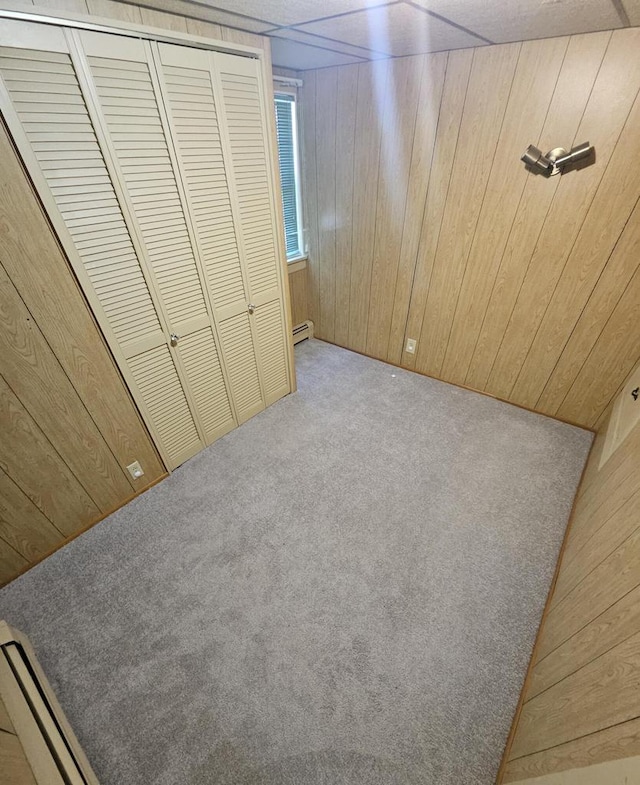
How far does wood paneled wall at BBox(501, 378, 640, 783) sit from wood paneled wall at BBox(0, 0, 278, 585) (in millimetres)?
2200

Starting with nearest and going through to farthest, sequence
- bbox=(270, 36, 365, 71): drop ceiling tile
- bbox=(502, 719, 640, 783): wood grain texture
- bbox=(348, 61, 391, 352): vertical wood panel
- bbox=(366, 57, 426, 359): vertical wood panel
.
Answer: bbox=(502, 719, 640, 783): wood grain texture
bbox=(270, 36, 365, 71): drop ceiling tile
bbox=(366, 57, 426, 359): vertical wood panel
bbox=(348, 61, 391, 352): vertical wood panel

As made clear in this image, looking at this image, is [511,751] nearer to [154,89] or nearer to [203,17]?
[154,89]

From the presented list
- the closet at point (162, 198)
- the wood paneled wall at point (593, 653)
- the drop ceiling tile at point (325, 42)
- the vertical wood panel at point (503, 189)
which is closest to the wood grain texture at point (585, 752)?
the wood paneled wall at point (593, 653)

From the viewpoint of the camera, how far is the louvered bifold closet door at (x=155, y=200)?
1335 mm

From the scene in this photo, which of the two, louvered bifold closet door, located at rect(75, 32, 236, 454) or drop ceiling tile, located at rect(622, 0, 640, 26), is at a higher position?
drop ceiling tile, located at rect(622, 0, 640, 26)

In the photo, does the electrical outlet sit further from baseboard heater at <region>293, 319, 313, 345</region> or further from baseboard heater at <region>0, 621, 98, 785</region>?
baseboard heater at <region>293, 319, 313, 345</region>

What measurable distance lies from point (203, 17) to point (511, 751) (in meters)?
3.18

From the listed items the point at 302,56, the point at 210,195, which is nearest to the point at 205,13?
the point at 210,195

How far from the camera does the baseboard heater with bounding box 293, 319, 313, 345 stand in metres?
3.57

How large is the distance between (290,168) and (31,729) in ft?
12.0

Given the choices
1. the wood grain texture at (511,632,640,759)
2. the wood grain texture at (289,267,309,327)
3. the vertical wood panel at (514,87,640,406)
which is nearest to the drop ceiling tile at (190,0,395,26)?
the vertical wood panel at (514,87,640,406)

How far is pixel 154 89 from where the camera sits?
1.45 meters

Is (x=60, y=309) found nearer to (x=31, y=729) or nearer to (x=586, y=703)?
(x=31, y=729)

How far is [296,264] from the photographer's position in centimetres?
326
